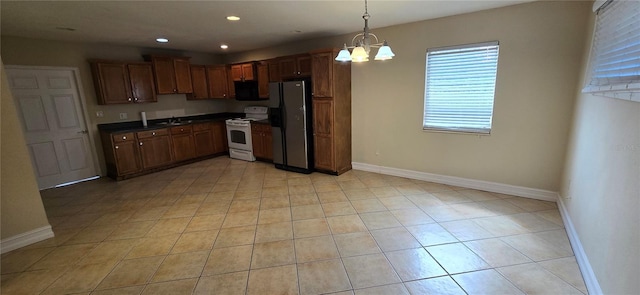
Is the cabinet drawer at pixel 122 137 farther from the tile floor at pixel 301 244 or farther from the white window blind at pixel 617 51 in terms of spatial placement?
the white window blind at pixel 617 51

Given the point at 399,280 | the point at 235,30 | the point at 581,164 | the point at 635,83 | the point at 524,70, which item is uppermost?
the point at 235,30

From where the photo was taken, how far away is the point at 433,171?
13.5ft

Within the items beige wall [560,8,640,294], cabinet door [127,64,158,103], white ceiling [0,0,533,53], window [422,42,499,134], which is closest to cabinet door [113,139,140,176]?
cabinet door [127,64,158,103]

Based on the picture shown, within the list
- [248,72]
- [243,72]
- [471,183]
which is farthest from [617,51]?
[243,72]

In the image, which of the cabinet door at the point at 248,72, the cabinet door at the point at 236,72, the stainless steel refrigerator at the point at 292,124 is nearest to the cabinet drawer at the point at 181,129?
the cabinet door at the point at 236,72

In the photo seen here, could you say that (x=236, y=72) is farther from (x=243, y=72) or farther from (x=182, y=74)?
(x=182, y=74)

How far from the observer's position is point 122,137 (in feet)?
15.3

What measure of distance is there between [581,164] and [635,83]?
1.41 metres

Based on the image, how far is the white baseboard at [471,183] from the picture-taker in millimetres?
3348

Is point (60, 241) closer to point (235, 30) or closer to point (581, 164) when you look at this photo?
point (235, 30)

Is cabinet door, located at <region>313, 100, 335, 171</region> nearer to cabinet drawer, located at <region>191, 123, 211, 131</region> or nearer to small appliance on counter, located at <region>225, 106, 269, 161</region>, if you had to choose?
small appliance on counter, located at <region>225, 106, 269, 161</region>

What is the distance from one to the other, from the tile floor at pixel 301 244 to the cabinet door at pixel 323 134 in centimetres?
75

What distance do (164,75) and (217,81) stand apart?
1096 millimetres

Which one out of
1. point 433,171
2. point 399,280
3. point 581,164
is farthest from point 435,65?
point 399,280
